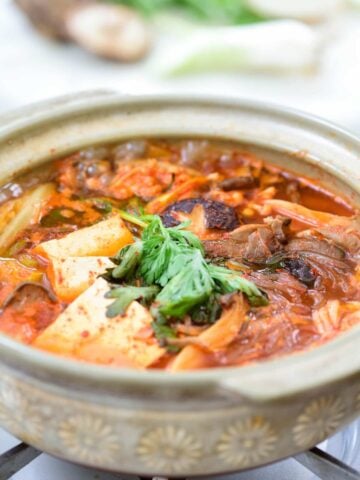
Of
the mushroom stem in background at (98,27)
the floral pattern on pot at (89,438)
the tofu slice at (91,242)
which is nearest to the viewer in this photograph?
the floral pattern on pot at (89,438)

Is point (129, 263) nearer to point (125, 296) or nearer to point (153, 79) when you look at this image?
point (125, 296)

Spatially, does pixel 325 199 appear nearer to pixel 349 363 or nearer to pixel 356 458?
pixel 356 458

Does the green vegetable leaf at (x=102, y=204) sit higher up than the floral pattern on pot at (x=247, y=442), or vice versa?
the green vegetable leaf at (x=102, y=204)

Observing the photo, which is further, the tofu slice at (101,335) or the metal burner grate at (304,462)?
the metal burner grate at (304,462)

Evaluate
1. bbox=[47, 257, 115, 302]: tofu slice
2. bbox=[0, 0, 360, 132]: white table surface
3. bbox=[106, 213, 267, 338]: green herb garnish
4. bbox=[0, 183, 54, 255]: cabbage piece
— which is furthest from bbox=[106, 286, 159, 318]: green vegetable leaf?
bbox=[0, 0, 360, 132]: white table surface

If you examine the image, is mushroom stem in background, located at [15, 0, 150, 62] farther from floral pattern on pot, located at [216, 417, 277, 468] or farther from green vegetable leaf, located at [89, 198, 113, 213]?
floral pattern on pot, located at [216, 417, 277, 468]

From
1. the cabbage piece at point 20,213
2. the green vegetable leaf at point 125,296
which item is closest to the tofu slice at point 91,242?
the cabbage piece at point 20,213

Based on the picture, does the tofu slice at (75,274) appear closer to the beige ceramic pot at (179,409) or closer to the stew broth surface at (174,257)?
the stew broth surface at (174,257)
